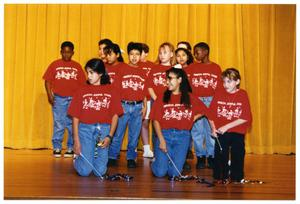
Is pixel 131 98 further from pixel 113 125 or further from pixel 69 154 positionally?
pixel 69 154

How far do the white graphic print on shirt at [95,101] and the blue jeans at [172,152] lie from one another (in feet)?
1.76

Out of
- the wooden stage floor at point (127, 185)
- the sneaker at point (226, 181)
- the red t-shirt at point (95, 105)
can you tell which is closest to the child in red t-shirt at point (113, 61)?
the red t-shirt at point (95, 105)

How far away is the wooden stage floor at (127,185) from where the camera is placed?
3.75 metres

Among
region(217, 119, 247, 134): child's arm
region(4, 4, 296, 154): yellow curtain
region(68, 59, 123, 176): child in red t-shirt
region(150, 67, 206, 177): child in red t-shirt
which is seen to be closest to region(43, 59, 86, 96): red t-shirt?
region(4, 4, 296, 154): yellow curtain

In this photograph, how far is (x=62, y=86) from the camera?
5.74 metres

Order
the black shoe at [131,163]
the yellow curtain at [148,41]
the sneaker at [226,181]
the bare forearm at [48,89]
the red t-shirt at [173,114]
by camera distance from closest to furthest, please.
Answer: the sneaker at [226,181] → the red t-shirt at [173,114] → the black shoe at [131,163] → the bare forearm at [48,89] → the yellow curtain at [148,41]

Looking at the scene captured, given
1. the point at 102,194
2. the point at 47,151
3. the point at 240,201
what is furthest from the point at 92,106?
the point at 47,151

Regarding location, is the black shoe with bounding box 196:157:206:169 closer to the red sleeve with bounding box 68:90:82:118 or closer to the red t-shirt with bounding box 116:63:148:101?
the red t-shirt with bounding box 116:63:148:101

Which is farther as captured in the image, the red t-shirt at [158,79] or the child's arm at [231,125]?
the red t-shirt at [158,79]

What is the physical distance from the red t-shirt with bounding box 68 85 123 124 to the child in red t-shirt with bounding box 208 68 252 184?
0.85 metres

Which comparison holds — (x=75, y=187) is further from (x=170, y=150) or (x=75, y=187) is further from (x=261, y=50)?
(x=261, y=50)

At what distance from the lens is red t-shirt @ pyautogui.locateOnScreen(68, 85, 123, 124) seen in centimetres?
455

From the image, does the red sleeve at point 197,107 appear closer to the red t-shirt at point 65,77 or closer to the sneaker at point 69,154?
the red t-shirt at point 65,77

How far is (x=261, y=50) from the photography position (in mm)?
6766
